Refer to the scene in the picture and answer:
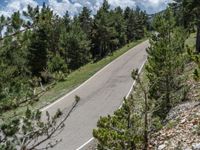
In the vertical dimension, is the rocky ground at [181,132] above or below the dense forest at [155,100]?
below

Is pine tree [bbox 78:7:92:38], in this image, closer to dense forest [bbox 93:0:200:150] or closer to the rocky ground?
dense forest [bbox 93:0:200:150]

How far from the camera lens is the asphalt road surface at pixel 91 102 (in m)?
19.3

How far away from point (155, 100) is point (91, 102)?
12225 mm

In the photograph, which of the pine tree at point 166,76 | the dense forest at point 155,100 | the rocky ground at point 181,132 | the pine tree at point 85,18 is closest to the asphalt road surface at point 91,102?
the dense forest at point 155,100

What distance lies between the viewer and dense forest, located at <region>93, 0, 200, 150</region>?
10.7 metres

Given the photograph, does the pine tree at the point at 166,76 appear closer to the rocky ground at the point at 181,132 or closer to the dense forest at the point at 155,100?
the dense forest at the point at 155,100

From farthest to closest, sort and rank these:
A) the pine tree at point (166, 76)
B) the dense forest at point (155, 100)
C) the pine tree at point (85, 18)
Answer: the pine tree at point (85, 18) < the pine tree at point (166, 76) < the dense forest at point (155, 100)

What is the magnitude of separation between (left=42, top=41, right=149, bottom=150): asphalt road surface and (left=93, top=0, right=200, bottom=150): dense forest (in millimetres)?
3520

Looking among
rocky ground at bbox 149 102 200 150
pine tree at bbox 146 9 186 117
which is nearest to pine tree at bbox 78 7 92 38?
pine tree at bbox 146 9 186 117

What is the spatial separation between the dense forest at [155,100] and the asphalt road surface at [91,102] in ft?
11.5

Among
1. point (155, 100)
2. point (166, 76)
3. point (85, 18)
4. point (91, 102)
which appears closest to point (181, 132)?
point (155, 100)

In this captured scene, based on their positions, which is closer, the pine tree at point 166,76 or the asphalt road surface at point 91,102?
the pine tree at point 166,76

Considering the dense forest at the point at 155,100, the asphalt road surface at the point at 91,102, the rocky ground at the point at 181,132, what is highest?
the dense forest at the point at 155,100

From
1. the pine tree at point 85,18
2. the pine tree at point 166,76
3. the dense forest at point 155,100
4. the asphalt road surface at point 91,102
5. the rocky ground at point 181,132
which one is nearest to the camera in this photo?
the dense forest at point 155,100
